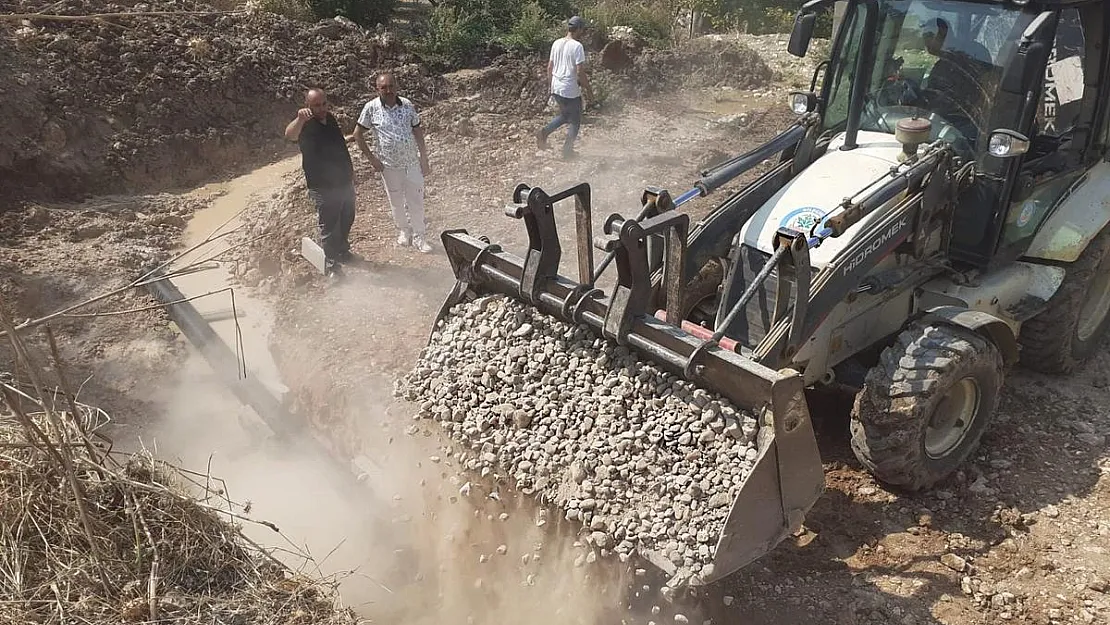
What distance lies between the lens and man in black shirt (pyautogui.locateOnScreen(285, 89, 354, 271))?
719cm

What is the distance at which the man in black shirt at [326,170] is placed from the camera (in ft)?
23.6

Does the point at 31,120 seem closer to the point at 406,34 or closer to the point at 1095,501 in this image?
the point at 406,34

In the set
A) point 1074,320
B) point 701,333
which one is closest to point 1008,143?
point 1074,320

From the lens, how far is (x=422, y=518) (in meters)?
4.91

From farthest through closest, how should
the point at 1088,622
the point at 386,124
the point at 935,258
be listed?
the point at 386,124 → the point at 935,258 → the point at 1088,622

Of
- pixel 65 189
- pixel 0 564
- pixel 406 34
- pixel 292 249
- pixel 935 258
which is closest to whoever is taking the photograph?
pixel 0 564

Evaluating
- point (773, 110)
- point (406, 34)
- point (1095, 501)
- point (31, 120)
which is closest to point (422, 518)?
point (1095, 501)

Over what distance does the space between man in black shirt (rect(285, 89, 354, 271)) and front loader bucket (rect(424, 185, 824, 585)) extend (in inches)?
123

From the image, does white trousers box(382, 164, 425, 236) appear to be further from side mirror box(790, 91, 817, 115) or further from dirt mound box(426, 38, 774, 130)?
side mirror box(790, 91, 817, 115)

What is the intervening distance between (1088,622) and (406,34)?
41.4ft

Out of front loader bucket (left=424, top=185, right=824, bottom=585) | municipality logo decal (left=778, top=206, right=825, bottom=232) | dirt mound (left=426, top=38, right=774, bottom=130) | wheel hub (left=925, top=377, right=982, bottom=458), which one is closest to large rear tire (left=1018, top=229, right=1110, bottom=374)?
wheel hub (left=925, top=377, right=982, bottom=458)

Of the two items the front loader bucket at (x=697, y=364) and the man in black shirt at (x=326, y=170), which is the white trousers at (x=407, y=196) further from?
the front loader bucket at (x=697, y=364)

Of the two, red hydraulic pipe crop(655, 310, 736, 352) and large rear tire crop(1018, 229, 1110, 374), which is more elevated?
red hydraulic pipe crop(655, 310, 736, 352)

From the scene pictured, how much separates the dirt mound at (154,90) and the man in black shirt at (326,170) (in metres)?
3.72
